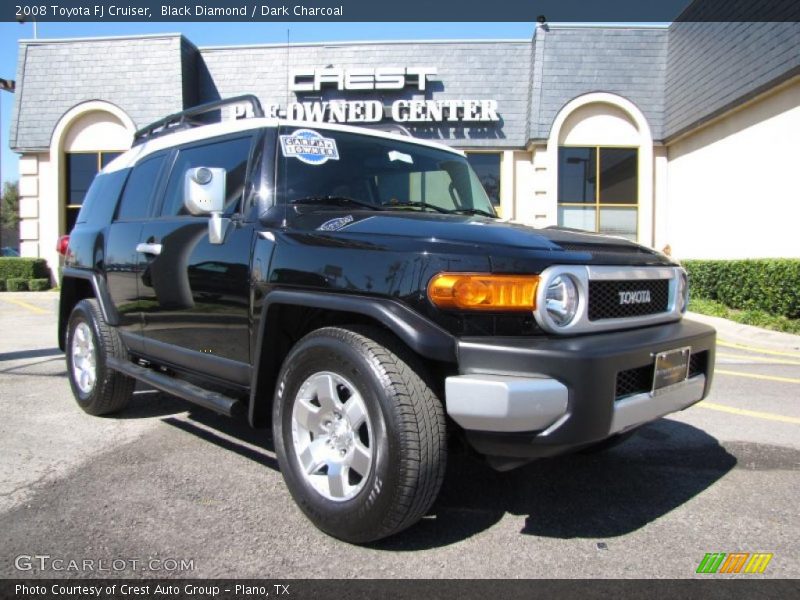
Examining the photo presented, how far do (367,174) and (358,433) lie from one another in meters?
1.60

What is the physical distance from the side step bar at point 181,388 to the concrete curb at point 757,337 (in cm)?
749

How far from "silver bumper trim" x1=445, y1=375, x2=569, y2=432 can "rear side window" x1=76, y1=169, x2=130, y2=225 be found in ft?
11.9

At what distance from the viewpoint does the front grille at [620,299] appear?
267 centimetres

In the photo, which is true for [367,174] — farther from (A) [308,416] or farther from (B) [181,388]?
(B) [181,388]

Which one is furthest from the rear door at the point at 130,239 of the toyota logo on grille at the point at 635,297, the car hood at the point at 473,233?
the toyota logo on grille at the point at 635,297

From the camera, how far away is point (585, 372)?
2.32 meters

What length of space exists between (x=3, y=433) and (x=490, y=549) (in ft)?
11.7

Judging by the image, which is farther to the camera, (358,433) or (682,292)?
(682,292)

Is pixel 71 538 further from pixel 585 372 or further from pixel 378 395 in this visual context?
pixel 585 372

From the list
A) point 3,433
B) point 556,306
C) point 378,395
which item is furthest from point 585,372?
point 3,433

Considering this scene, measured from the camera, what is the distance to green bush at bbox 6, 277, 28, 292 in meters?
17.7

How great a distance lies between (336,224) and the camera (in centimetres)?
297

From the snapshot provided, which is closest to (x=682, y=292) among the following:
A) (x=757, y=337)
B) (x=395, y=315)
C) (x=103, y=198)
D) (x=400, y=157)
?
(x=395, y=315)

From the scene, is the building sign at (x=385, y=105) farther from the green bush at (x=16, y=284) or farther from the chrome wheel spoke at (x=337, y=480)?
the chrome wheel spoke at (x=337, y=480)
